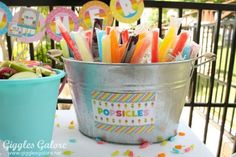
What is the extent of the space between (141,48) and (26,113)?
197mm

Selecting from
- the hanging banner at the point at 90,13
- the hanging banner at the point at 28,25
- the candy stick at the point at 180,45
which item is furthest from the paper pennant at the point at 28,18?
the candy stick at the point at 180,45

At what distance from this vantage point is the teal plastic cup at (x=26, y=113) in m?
0.30

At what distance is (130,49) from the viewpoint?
386 millimetres

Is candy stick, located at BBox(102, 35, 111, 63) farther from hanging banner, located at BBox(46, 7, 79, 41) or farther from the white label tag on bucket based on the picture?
hanging banner, located at BBox(46, 7, 79, 41)

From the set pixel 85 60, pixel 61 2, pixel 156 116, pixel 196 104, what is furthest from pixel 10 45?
pixel 196 104

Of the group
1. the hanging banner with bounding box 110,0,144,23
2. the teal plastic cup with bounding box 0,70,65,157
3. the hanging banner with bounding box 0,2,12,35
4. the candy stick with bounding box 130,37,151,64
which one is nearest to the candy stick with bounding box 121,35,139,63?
the candy stick with bounding box 130,37,151,64

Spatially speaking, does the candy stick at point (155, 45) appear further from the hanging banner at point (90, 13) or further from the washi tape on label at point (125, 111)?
the hanging banner at point (90, 13)

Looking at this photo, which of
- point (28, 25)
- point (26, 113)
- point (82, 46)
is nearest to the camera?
point (26, 113)

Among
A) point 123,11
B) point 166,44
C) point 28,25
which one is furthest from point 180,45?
point 28,25

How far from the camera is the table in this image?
409 millimetres

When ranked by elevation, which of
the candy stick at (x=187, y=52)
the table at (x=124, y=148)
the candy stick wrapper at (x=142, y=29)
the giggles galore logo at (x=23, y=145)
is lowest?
the table at (x=124, y=148)

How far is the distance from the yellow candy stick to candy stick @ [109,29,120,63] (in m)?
0.08

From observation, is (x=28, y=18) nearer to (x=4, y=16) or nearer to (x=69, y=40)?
(x=4, y=16)

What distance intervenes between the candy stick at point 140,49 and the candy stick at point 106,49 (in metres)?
0.04
